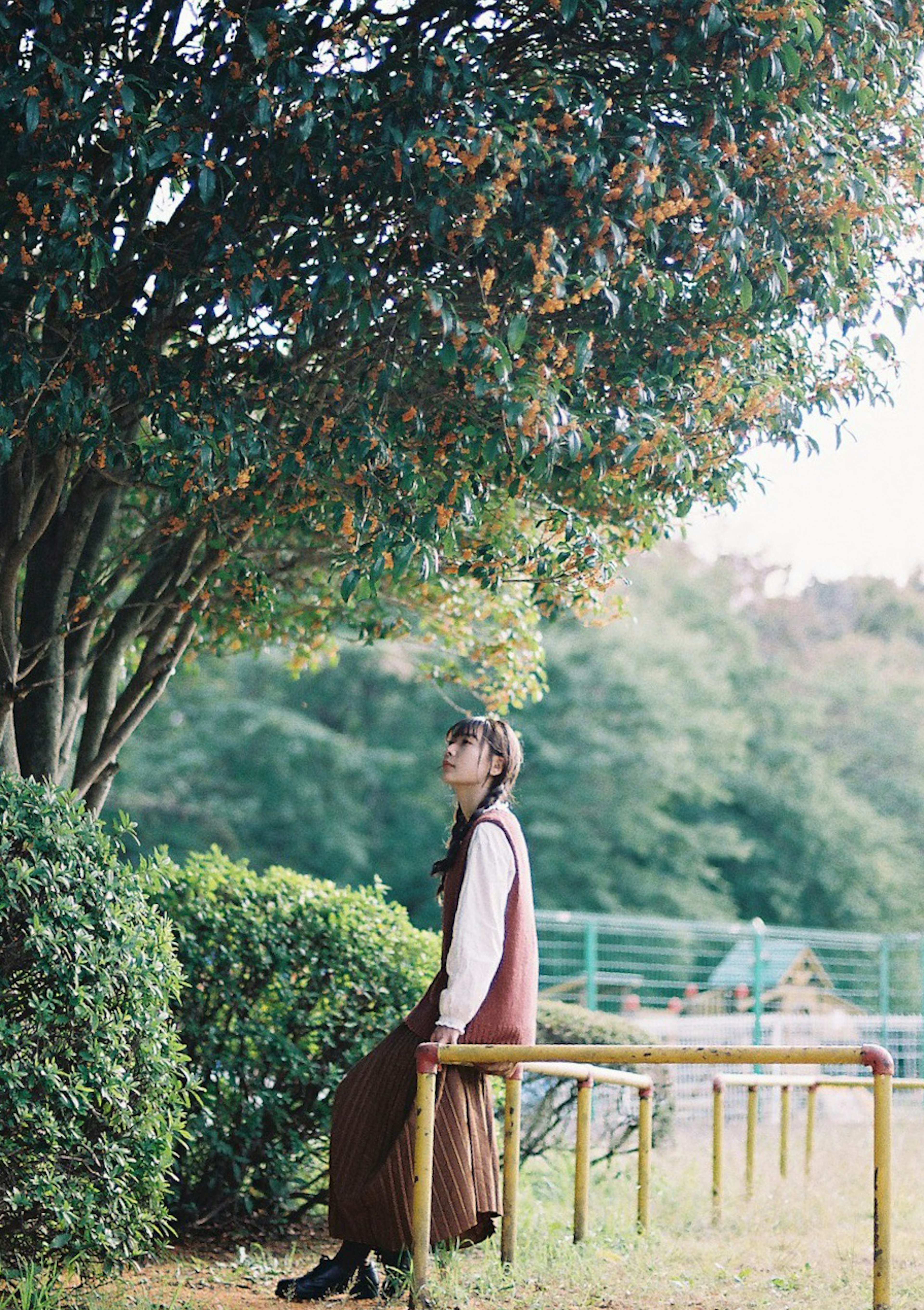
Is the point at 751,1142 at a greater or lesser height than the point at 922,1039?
greater

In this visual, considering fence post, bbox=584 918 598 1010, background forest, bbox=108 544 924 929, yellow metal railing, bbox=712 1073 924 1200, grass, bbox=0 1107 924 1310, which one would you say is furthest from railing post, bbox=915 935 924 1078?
yellow metal railing, bbox=712 1073 924 1200

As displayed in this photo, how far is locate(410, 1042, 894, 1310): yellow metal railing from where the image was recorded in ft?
12.7

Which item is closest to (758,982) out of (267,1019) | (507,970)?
(267,1019)

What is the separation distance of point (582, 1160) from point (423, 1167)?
1620 millimetres

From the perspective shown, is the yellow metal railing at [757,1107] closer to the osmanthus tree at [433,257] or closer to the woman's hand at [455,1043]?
the woman's hand at [455,1043]

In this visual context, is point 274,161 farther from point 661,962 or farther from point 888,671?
point 888,671

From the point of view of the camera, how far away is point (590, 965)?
14.9 metres

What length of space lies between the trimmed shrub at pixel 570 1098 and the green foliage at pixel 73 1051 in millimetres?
3014

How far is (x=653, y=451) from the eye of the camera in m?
5.48

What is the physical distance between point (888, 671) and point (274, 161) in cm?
2987

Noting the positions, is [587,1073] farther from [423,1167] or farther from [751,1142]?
[751,1142]

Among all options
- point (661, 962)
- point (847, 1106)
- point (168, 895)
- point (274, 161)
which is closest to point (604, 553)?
point (274, 161)

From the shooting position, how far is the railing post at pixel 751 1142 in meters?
7.49

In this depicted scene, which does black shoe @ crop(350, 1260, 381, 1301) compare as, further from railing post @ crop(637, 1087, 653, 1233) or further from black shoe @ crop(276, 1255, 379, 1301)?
railing post @ crop(637, 1087, 653, 1233)
